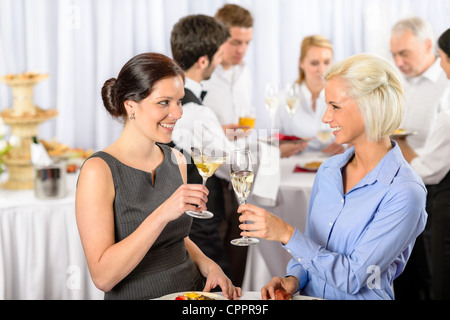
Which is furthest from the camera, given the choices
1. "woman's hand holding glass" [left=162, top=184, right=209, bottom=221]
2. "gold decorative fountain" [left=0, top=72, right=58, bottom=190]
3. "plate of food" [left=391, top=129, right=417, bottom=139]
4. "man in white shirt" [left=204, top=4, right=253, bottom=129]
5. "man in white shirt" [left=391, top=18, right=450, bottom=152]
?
"man in white shirt" [left=204, top=4, right=253, bottom=129]

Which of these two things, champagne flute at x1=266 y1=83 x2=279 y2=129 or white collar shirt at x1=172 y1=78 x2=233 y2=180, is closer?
white collar shirt at x1=172 y1=78 x2=233 y2=180

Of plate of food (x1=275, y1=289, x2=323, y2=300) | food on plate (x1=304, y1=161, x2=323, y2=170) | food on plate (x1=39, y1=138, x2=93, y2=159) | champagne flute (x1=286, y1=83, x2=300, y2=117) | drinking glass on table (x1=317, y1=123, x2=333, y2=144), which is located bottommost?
plate of food (x1=275, y1=289, x2=323, y2=300)

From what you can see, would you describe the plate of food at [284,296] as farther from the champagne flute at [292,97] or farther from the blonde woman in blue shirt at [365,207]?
the champagne flute at [292,97]

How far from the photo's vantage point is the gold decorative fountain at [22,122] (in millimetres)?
2477

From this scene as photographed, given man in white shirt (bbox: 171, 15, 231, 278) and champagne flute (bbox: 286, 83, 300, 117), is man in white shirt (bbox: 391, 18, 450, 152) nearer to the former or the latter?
champagne flute (bbox: 286, 83, 300, 117)

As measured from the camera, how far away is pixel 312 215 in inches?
59.7

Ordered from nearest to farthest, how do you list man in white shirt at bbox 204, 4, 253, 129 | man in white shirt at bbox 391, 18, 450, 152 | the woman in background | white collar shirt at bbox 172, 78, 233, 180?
white collar shirt at bbox 172, 78, 233, 180, man in white shirt at bbox 391, 18, 450, 152, man in white shirt at bbox 204, 4, 253, 129, the woman in background

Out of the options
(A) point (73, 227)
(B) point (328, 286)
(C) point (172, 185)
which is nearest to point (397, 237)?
(B) point (328, 286)

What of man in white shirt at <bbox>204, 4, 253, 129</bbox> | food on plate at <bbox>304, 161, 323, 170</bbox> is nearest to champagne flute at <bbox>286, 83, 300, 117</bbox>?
man in white shirt at <bbox>204, 4, 253, 129</bbox>

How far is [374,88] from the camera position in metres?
1.34

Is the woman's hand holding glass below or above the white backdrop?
below

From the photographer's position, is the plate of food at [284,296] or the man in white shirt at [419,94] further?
the man in white shirt at [419,94]

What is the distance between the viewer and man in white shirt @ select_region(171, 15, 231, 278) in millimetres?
1790

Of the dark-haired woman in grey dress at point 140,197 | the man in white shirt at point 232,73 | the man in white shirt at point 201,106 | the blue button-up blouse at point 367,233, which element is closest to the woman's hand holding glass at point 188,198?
the dark-haired woman in grey dress at point 140,197
